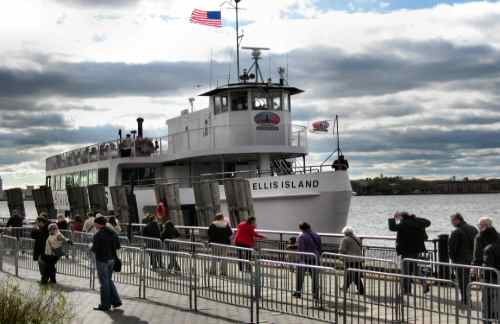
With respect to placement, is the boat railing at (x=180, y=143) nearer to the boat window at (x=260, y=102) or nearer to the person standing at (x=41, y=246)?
the boat window at (x=260, y=102)

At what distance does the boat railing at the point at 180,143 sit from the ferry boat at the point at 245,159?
0.14 feet

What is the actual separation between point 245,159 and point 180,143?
4125 mm

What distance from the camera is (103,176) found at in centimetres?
3822

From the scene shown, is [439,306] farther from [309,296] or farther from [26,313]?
[26,313]

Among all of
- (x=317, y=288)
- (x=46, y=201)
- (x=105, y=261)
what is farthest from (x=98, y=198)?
(x=317, y=288)

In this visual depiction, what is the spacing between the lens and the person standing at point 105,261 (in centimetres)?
1180

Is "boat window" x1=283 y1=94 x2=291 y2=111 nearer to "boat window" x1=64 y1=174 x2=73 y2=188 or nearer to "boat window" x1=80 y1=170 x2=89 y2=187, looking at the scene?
"boat window" x1=80 y1=170 x2=89 y2=187

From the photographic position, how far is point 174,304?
12328 millimetres

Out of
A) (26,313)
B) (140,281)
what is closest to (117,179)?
(140,281)

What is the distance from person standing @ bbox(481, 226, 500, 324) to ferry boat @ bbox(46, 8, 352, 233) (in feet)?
47.7

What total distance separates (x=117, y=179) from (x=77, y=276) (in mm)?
21310

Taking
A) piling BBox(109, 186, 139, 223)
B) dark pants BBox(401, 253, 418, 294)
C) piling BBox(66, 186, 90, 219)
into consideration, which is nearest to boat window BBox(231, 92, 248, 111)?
piling BBox(109, 186, 139, 223)

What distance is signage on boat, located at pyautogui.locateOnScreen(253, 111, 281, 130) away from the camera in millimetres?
31000

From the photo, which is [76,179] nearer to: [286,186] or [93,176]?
[93,176]
